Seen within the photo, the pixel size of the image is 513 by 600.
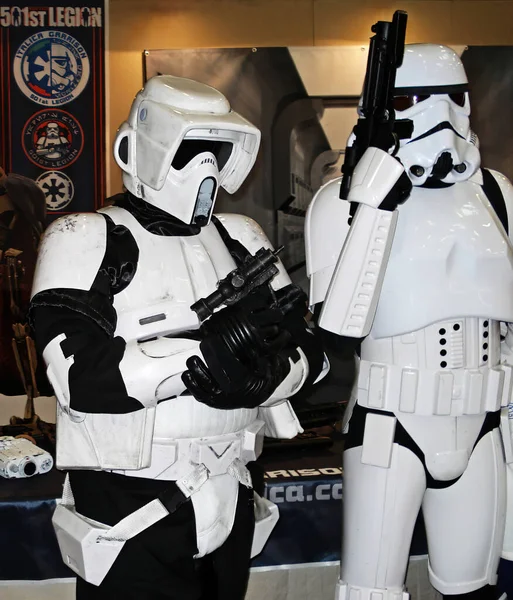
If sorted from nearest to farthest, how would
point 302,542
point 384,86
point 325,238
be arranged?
point 384,86 → point 325,238 → point 302,542

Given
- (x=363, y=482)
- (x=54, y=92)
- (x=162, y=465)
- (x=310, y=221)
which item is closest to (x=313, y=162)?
(x=54, y=92)

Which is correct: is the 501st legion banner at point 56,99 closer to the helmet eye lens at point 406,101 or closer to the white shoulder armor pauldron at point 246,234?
the white shoulder armor pauldron at point 246,234

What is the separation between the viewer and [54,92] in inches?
144

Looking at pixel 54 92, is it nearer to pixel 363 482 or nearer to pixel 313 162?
pixel 313 162

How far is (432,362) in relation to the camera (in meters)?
1.86

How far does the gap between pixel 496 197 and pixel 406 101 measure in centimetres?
34

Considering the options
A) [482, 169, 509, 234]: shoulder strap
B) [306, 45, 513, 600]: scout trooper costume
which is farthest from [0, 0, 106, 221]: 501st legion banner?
[482, 169, 509, 234]: shoulder strap

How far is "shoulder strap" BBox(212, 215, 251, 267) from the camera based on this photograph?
183 cm

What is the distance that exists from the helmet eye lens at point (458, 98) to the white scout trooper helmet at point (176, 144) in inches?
19.6

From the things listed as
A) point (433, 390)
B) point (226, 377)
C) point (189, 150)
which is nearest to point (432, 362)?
point (433, 390)

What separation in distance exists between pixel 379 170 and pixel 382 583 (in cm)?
96

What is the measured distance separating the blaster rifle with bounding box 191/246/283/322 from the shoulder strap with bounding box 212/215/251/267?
0.82 feet

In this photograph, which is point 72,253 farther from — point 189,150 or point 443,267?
point 443,267

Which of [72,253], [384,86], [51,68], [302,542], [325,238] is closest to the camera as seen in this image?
[72,253]
